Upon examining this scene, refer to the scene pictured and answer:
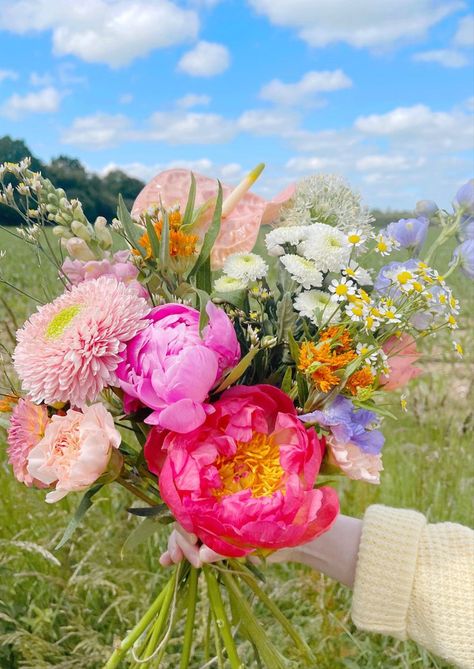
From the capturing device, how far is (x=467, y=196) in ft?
3.29

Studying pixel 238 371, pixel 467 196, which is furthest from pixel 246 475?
pixel 467 196

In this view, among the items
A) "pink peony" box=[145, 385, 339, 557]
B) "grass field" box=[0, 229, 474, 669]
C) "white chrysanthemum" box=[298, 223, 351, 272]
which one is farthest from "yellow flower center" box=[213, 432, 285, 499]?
"grass field" box=[0, 229, 474, 669]

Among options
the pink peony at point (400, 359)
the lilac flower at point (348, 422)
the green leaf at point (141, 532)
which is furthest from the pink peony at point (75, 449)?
the pink peony at point (400, 359)

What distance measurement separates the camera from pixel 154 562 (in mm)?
1857

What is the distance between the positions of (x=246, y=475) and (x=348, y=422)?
0.13 m

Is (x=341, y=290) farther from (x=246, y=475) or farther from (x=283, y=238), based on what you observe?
(x=246, y=475)

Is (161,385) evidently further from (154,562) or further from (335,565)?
(154,562)

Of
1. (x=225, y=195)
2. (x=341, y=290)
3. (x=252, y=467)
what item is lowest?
(x=252, y=467)

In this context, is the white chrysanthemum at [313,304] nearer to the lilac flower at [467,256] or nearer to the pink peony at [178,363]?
the pink peony at [178,363]

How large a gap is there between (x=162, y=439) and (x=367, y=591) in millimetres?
520

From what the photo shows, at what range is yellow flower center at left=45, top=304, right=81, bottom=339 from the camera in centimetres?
84

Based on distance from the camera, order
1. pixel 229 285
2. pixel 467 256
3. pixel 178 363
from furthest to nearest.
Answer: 1. pixel 467 256
2. pixel 229 285
3. pixel 178 363

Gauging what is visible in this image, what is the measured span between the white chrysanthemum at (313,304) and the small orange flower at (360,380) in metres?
0.07

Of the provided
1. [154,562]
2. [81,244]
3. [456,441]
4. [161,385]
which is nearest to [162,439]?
[161,385]
